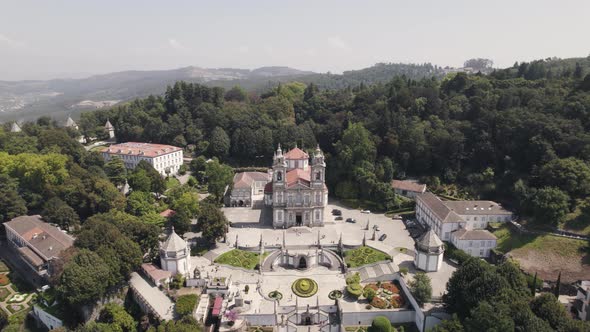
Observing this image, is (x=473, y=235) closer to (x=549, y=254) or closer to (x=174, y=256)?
(x=549, y=254)

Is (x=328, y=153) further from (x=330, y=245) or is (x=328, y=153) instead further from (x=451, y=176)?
(x=330, y=245)

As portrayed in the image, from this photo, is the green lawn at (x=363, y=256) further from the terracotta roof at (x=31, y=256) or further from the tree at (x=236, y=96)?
the tree at (x=236, y=96)

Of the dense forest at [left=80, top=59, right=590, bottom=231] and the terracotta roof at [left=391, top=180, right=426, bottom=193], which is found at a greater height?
the dense forest at [left=80, top=59, right=590, bottom=231]

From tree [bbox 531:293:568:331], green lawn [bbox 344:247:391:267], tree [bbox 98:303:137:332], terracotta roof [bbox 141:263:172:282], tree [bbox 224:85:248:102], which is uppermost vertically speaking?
tree [bbox 224:85:248:102]

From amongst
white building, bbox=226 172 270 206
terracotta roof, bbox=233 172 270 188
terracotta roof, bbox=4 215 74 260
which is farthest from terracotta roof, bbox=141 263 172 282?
terracotta roof, bbox=233 172 270 188

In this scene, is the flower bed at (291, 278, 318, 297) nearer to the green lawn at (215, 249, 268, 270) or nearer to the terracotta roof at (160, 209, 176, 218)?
the green lawn at (215, 249, 268, 270)

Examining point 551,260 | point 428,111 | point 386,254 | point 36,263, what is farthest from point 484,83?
point 36,263
